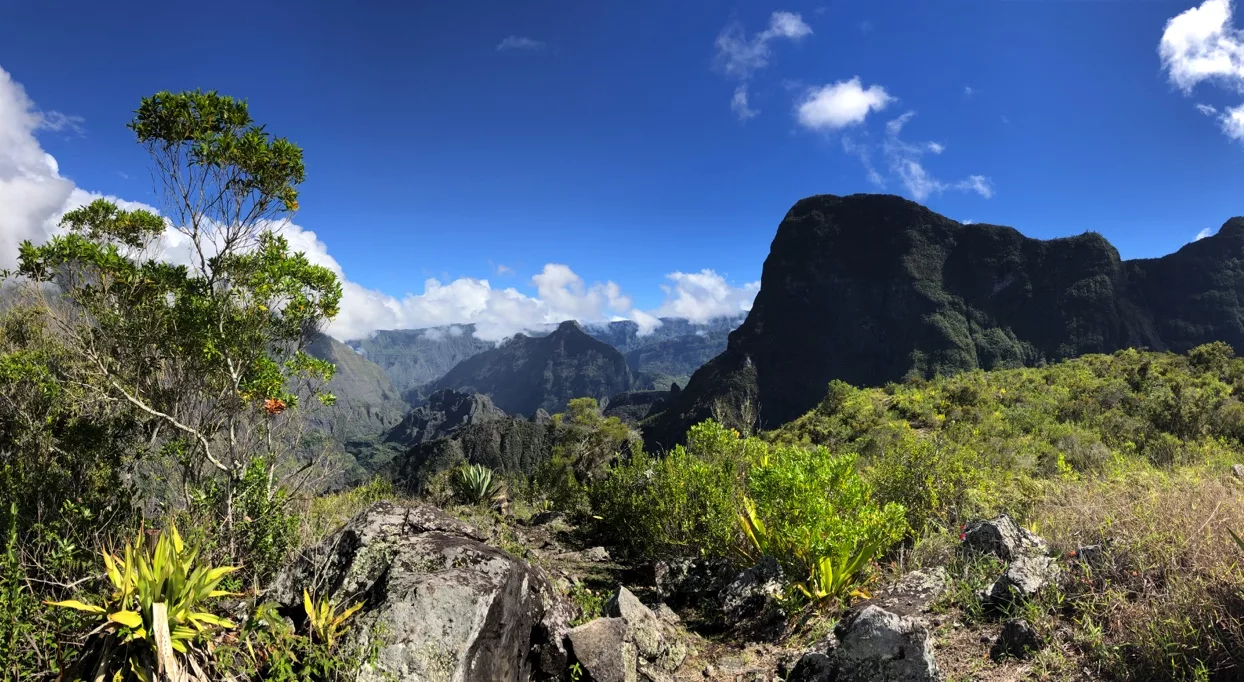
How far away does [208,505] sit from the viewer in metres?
6.01

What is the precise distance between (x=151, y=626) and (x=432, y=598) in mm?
1608

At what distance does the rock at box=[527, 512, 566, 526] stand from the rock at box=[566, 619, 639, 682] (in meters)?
6.80

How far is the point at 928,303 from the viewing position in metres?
134

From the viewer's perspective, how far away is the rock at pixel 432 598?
368cm

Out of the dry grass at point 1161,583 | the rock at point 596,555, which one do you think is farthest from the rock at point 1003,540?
the rock at point 596,555

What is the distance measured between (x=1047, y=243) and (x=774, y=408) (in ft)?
241

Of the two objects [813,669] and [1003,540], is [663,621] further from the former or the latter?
[1003,540]

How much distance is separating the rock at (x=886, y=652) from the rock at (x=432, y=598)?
6.99ft

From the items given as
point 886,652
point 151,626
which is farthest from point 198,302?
point 886,652

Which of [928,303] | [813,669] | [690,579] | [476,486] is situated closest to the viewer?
[813,669]

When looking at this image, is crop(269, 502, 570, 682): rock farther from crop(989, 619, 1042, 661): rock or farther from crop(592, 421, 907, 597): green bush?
→ crop(989, 619, 1042, 661): rock

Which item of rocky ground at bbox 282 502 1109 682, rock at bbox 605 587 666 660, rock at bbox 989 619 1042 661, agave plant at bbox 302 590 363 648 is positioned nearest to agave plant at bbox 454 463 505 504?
rocky ground at bbox 282 502 1109 682

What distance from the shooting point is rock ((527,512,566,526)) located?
1127cm

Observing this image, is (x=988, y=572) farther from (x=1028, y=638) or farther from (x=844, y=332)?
(x=844, y=332)
